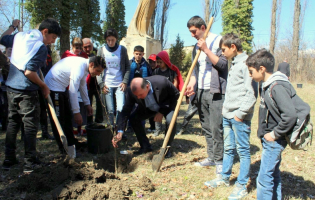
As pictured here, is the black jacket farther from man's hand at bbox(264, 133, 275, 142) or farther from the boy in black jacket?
man's hand at bbox(264, 133, 275, 142)

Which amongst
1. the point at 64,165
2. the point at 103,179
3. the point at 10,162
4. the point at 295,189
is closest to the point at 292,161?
the point at 295,189

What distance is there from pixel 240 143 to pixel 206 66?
1210mm

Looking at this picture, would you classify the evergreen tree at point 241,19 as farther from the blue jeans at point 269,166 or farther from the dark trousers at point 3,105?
the blue jeans at point 269,166

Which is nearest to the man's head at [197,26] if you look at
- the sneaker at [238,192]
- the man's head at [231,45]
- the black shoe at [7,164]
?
the man's head at [231,45]

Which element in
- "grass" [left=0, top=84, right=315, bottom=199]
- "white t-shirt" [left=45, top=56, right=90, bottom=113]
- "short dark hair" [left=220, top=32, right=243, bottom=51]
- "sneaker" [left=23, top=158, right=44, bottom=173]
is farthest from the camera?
"white t-shirt" [left=45, top=56, right=90, bottom=113]

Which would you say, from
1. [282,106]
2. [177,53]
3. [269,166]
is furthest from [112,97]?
[177,53]

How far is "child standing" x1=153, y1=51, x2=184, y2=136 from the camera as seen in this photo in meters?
5.07

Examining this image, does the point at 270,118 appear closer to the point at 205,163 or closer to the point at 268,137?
the point at 268,137

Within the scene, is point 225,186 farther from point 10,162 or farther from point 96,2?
point 96,2

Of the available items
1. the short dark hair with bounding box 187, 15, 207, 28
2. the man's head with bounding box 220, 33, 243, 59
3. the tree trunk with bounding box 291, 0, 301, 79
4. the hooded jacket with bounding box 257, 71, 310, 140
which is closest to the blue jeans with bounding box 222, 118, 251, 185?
the hooded jacket with bounding box 257, 71, 310, 140

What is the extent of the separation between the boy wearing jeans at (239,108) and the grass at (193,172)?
0.44m

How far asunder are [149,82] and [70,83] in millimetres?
1182

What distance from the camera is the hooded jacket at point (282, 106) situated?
1956 millimetres

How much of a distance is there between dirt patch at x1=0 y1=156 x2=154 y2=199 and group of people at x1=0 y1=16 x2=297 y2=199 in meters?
0.39
